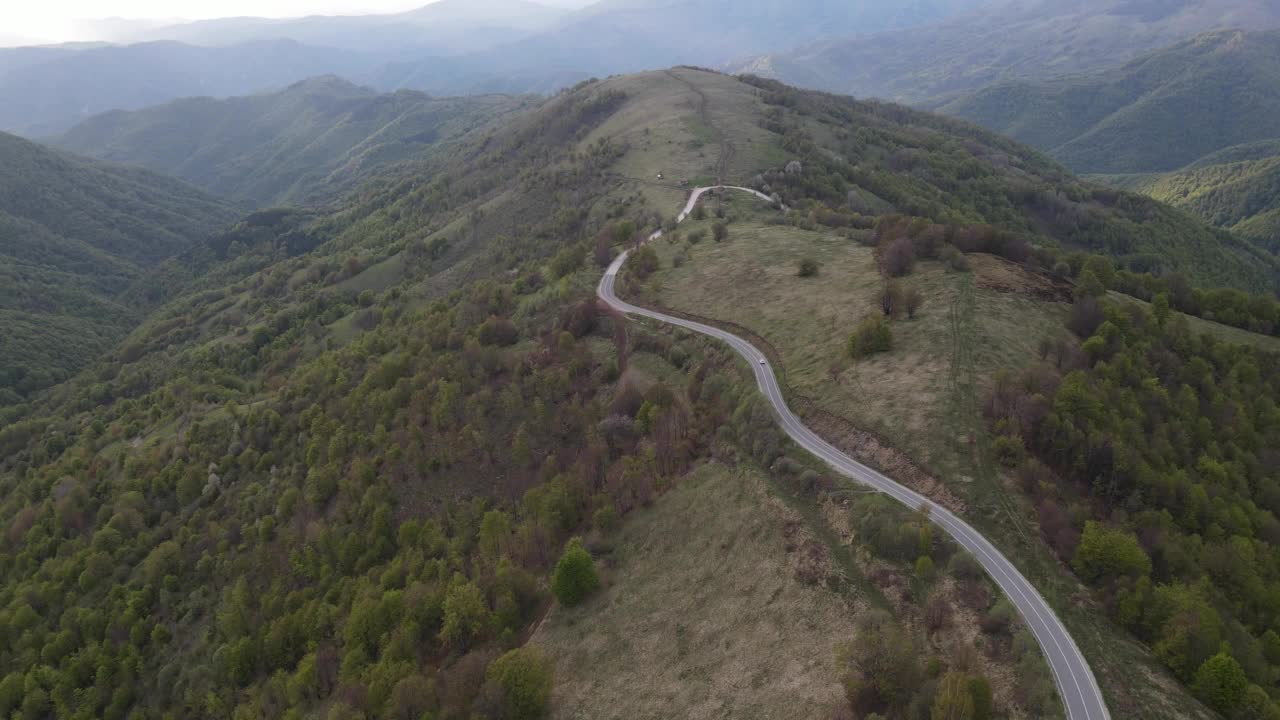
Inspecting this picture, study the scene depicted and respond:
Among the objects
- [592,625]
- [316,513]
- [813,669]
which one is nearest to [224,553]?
[316,513]

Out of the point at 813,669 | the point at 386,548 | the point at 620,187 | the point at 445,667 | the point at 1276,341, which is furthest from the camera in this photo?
the point at 620,187

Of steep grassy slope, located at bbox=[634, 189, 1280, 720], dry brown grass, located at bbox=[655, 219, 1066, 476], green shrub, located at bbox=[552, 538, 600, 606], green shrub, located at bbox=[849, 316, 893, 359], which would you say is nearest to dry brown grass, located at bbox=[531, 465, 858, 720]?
green shrub, located at bbox=[552, 538, 600, 606]

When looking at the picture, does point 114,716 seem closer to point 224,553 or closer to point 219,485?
point 224,553

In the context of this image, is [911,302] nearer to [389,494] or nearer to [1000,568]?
[1000,568]

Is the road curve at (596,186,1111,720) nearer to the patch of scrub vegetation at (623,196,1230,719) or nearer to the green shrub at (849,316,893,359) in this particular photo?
the patch of scrub vegetation at (623,196,1230,719)

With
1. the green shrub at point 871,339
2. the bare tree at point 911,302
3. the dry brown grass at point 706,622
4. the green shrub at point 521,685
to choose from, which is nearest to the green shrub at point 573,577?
the dry brown grass at point 706,622

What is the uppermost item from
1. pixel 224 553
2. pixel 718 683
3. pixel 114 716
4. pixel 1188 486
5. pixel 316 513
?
pixel 1188 486
